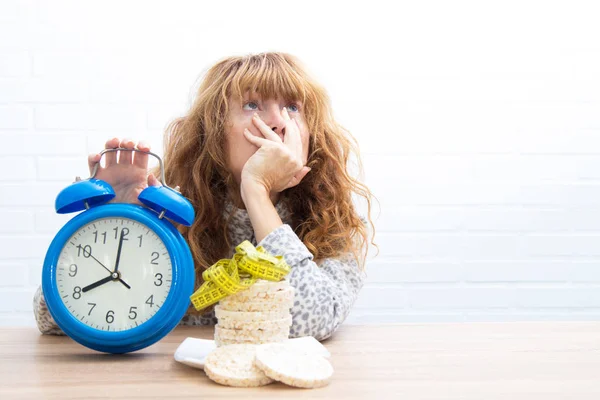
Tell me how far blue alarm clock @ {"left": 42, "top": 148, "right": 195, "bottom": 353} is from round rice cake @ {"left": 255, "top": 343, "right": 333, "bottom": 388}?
0.20 m

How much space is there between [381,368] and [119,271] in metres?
0.42

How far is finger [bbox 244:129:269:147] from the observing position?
58.6 inches

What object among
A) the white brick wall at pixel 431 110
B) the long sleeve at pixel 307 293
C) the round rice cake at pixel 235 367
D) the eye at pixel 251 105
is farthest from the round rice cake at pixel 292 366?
the white brick wall at pixel 431 110

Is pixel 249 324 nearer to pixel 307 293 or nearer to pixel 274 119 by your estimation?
pixel 307 293

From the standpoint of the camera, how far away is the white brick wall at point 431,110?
8.52 feet

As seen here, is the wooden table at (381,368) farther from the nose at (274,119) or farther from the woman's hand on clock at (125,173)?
the nose at (274,119)

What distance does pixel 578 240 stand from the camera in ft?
8.93

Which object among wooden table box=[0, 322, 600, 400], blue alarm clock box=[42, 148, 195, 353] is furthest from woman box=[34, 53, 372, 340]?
blue alarm clock box=[42, 148, 195, 353]

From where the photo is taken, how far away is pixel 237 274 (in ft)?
3.17

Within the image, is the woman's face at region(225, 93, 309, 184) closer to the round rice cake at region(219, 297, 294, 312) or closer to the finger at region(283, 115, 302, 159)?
the finger at region(283, 115, 302, 159)

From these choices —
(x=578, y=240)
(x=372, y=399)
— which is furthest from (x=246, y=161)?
(x=578, y=240)

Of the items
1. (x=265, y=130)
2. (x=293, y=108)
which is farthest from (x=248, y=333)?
(x=293, y=108)

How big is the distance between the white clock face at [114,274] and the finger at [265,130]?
0.48 meters

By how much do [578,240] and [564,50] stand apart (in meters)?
0.73
